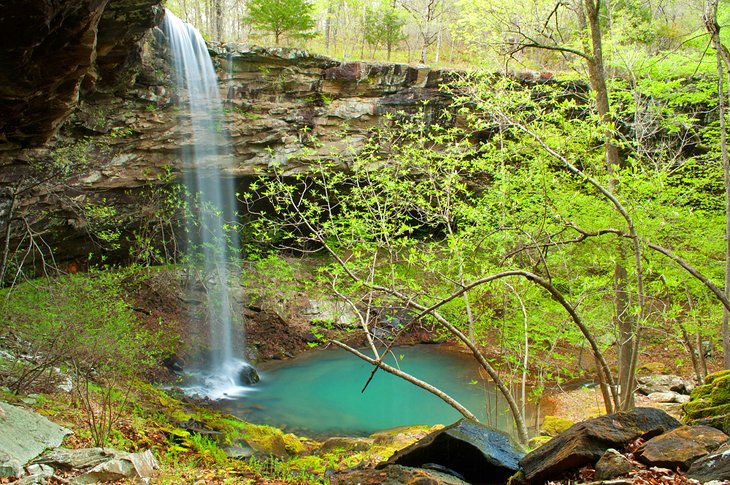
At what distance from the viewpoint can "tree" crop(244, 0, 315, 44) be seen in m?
15.1

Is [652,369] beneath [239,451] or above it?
beneath

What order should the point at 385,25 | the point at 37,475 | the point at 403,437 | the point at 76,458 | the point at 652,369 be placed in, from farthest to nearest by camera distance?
the point at 385,25 → the point at 652,369 → the point at 403,437 → the point at 76,458 → the point at 37,475

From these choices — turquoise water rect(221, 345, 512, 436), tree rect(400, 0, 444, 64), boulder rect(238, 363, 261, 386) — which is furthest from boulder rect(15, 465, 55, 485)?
tree rect(400, 0, 444, 64)

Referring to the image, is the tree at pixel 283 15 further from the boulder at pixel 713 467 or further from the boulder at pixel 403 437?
the boulder at pixel 713 467

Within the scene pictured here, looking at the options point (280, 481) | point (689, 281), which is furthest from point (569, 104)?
point (280, 481)

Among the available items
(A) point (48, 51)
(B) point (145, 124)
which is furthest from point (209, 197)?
(A) point (48, 51)

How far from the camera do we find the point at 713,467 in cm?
263

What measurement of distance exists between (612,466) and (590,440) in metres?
0.37

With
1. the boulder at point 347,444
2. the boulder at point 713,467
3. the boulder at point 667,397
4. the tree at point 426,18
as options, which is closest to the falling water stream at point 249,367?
the boulder at point 347,444

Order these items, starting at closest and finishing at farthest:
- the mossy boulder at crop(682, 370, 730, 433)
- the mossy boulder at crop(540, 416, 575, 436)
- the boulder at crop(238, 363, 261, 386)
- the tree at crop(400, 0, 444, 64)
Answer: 1. the mossy boulder at crop(682, 370, 730, 433)
2. the mossy boulder at crop(540, 416, 575, 436)
3. the boulder at crop(238, 363, 261, 386)
4. the tree at crop(400, 0, 444, 64)

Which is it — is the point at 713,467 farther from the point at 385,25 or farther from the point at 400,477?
the point at 385,25

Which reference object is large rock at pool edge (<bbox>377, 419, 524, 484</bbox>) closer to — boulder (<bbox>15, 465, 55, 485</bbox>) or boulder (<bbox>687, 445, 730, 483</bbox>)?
boulder (<bbox>687, 445, 730, 483</bbox>)

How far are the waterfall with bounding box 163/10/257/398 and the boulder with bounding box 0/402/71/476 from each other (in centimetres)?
610

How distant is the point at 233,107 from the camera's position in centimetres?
1359
